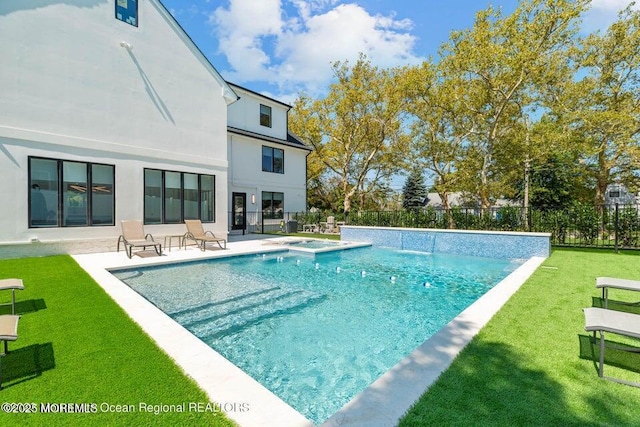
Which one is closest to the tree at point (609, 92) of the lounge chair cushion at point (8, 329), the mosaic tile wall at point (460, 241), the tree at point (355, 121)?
the tree at point (355, 121)

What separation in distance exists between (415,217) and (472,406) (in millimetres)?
16509

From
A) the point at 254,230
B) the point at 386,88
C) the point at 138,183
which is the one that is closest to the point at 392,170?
the point at 386,88

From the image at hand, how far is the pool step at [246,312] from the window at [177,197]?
25.6 ft

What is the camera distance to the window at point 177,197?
12469 mm

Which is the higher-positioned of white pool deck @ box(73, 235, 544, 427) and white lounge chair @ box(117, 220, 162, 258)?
white lounge chair @ box(117, 220, 162, 258)

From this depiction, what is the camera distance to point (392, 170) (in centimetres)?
3338

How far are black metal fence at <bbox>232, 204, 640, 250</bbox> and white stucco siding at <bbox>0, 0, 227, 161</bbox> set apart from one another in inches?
336

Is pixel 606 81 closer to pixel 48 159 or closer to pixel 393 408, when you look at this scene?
pixel 393 408

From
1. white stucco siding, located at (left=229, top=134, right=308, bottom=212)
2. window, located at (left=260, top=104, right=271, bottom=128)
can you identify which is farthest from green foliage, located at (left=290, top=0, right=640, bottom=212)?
window, located at (left=260, top=104, right=271, bottom=128)

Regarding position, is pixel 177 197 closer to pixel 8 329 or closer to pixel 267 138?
pixel 267 138

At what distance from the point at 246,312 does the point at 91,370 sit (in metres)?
3.15

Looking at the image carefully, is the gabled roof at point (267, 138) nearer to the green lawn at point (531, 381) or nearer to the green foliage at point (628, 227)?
the green lawn at point (531, 381)

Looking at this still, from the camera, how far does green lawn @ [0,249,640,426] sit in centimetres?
249

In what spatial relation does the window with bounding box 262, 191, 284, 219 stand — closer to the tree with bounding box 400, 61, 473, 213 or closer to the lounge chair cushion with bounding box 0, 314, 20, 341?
the tree with bounding box 400, 61, 473, 213
